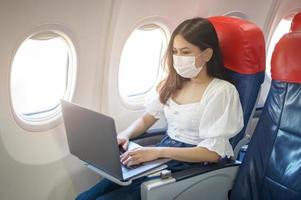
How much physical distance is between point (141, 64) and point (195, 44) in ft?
3.43

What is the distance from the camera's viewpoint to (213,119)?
1.84m

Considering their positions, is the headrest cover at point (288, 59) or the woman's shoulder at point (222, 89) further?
the woman's shoulder at point (222, 89)

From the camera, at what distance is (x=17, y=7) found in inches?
67.0

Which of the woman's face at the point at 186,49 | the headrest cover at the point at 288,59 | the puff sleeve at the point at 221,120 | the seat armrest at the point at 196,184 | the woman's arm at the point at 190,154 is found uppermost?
the woman's face at the point at 186,49

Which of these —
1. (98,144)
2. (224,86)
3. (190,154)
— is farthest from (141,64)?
(98,144)

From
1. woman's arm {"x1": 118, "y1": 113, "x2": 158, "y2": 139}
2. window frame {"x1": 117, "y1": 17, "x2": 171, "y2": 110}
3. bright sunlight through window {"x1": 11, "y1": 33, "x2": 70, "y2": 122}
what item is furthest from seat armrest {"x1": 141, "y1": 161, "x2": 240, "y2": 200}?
bright sunlight through window {"x1": 11, "y1": 33, "x2": 70, "y2": 122}

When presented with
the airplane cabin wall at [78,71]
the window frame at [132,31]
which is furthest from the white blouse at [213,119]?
the airplane cabin wall at [78,71]

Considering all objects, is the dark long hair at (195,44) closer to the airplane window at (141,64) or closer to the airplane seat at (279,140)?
the airplane seat at (279,140)

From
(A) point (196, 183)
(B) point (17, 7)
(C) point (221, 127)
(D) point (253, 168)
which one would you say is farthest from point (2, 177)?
(D) point (253, 168)

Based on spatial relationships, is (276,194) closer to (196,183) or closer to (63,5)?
(196,183)

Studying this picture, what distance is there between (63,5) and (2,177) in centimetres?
99

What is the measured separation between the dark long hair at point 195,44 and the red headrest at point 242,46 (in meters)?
0.07

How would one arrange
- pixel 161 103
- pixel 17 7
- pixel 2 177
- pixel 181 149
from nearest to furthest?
1. pixel 17 7
2. pixel 181 149
3. pixel 2 177
4. pixel 161 103

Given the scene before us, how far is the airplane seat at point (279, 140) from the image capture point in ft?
5.60
